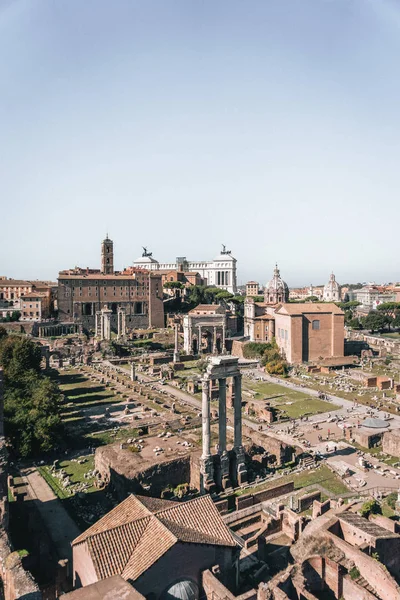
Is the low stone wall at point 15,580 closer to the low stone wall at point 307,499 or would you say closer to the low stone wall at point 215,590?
the low stone wall at point 215,590

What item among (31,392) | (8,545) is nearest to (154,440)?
(31,392)

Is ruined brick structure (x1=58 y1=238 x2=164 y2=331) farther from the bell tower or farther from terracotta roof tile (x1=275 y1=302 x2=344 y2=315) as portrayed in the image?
terracotta roof tile (x1=275 y1=302 x2=344 y2=315)

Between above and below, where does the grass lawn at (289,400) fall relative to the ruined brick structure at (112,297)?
below

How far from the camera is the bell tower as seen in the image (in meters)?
108

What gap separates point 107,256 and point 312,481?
91.7m

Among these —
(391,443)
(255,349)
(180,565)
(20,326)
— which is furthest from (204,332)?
(180,565)

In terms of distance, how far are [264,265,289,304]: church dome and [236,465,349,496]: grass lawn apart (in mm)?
61977

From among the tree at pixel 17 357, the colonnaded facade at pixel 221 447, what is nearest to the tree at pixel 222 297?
the tree at pixel 17 357

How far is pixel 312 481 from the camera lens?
24312 millimetres

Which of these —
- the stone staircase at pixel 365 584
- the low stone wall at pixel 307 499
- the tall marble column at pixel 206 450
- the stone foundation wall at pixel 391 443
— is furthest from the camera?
the stone foundation wall at pixel 391 443

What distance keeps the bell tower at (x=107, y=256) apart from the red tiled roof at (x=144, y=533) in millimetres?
95655

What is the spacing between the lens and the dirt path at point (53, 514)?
18375 millimetres

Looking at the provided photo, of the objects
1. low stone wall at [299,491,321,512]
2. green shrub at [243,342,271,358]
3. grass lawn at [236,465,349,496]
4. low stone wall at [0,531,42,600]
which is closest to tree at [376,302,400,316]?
green shrub at [243,342,271,358]

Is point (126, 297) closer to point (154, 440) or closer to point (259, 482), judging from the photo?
Answer: point (154, 440)
